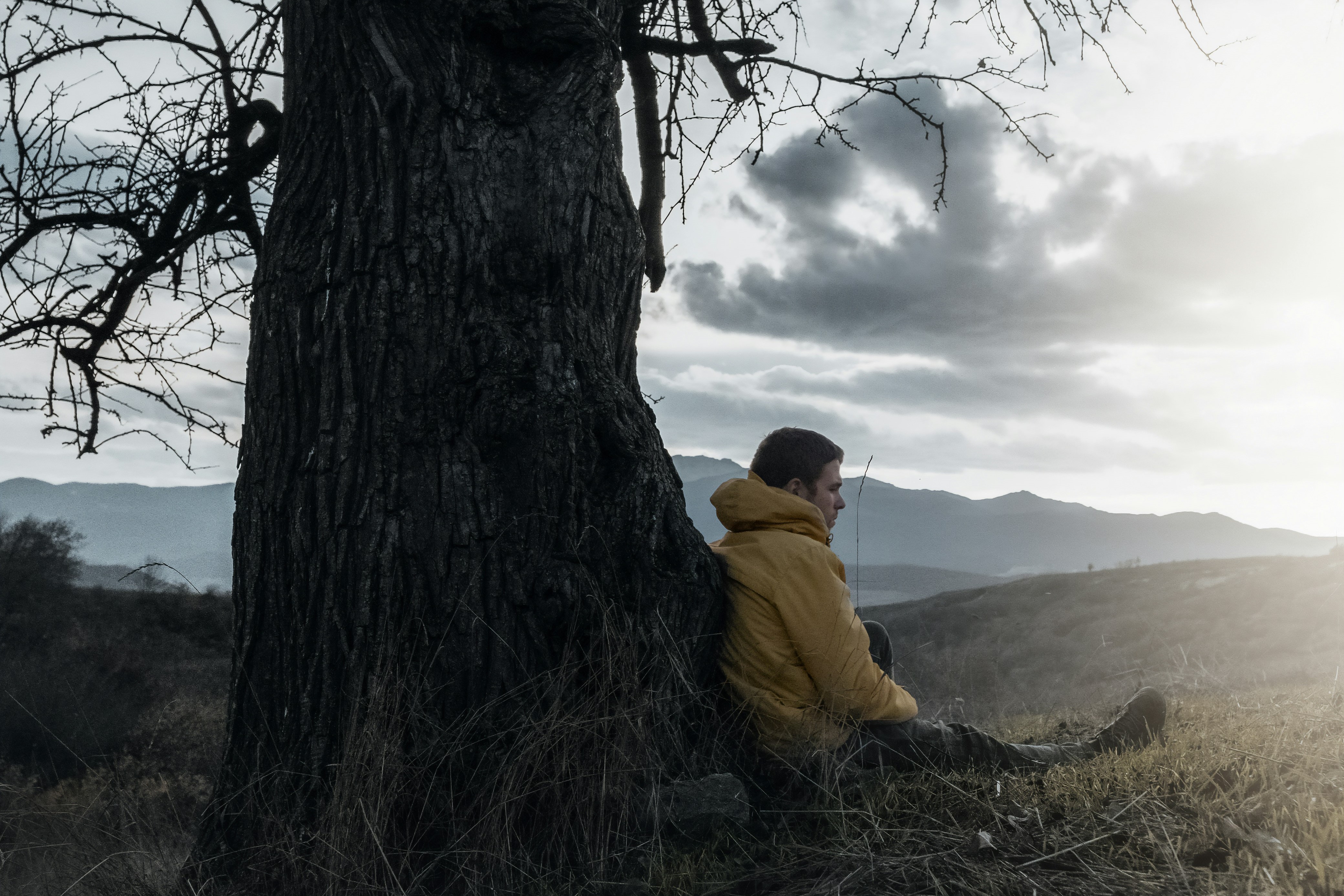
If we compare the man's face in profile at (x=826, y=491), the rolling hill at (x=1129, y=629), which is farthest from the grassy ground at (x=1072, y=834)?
the rolling hill at (x=1129, y=629)

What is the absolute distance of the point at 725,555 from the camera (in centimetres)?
301

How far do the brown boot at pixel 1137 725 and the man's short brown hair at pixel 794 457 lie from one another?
152 centimetres

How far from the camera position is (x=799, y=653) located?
279 centimetres

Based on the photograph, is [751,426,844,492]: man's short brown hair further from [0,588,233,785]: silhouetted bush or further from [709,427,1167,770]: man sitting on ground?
[0,588,233,785]: silhouetted bush

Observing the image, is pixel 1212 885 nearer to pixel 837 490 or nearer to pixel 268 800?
pixel 837 490

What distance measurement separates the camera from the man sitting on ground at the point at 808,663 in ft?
9.03

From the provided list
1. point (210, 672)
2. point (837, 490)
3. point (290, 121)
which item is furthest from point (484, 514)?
point (210, 672)

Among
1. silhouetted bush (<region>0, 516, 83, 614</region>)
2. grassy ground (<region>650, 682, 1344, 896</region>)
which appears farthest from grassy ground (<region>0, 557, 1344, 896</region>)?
silhouetted bush (<region>0, 516, 83, 614</region>)

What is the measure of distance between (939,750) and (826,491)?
3.31 feet

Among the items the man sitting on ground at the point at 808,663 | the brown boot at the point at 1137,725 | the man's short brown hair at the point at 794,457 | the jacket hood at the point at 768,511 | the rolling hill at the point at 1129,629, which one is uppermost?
the man's short brown hair at the point at 794,457

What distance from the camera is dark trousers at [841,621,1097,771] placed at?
280 cm

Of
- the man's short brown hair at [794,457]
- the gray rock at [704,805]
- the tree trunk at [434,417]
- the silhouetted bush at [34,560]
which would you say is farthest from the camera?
the silhouetted bush at [34,560]

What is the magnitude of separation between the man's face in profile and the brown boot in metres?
1.36

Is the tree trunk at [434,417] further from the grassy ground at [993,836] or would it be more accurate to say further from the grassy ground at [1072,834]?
the grassy ground at [1072,834]
